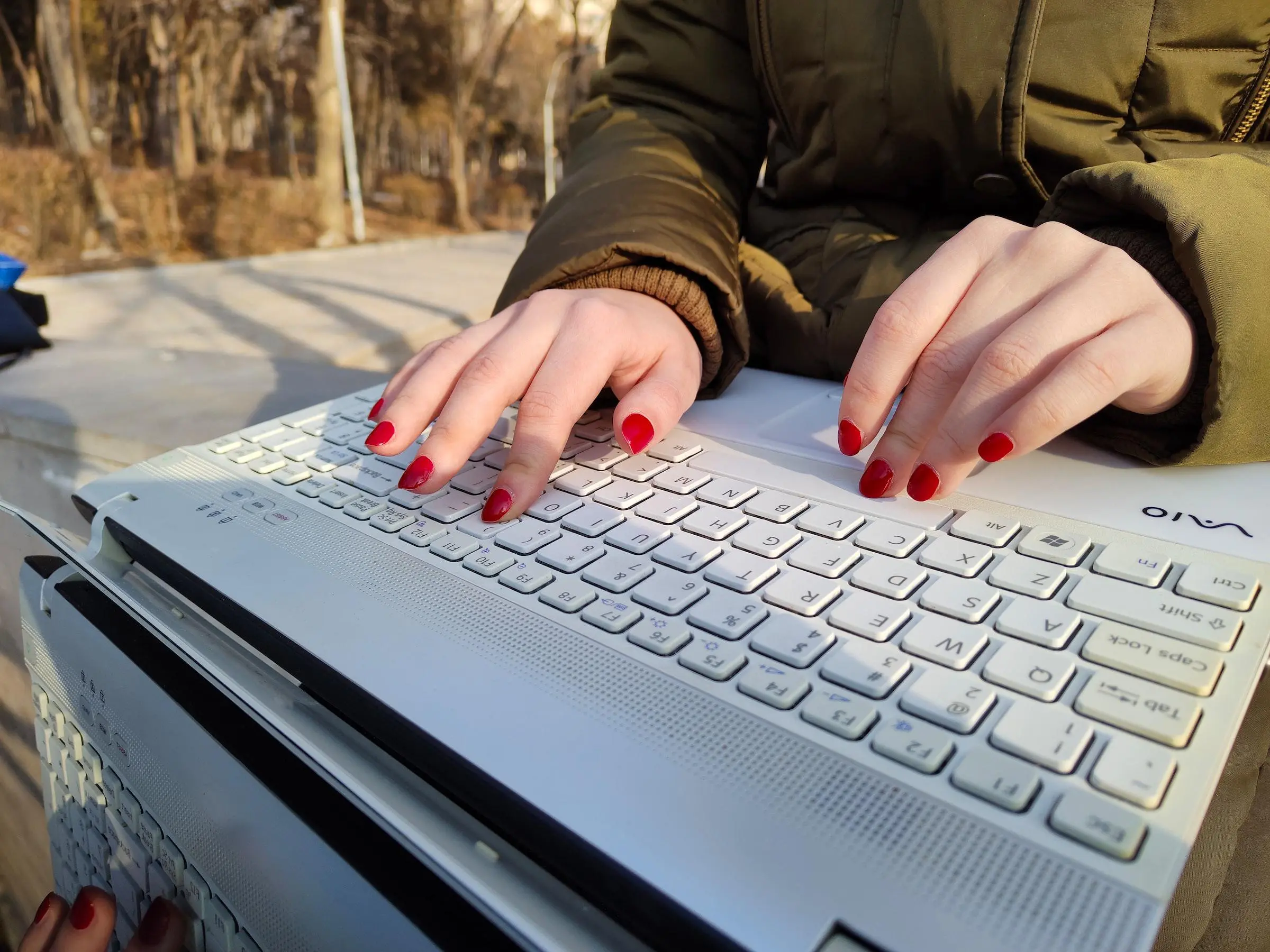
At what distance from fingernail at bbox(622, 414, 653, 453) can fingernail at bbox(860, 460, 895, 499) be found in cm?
16

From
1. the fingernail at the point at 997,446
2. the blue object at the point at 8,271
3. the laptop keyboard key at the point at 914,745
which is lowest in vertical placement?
the blue object at the point at 8,271

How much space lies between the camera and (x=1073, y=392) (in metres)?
0.47

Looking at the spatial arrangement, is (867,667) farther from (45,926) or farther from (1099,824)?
(45,926)

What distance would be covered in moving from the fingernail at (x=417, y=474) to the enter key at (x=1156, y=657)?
0.42 metres

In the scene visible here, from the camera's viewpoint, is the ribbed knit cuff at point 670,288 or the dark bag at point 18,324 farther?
the dark bag at point 18,324

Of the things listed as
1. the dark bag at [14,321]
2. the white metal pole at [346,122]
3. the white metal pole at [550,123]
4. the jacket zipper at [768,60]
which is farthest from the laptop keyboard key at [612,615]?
the white metal pole at [550,123]

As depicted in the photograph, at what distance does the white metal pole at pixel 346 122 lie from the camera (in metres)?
7.20

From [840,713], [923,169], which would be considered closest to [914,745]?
[840,713]

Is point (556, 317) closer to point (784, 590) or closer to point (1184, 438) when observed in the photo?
point (784, 590)

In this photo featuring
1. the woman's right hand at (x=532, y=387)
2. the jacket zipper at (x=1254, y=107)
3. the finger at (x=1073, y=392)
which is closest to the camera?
the finger at (x=1073, y=392)

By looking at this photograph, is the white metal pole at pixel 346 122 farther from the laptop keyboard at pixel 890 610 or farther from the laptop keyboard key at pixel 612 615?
the laptop keyboard key at pixel 612 615

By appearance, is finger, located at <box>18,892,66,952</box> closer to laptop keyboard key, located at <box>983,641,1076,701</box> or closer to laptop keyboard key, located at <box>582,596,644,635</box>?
laptop keyboard key, located at <box>582,596,644,635</box>

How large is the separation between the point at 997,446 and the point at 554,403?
1.01 ft

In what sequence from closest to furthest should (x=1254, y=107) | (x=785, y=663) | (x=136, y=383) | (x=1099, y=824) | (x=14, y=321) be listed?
(x=1099, y=824) < (x=785, y=663) < (x=1254, y=107) < (x=136, y=383) < (x=14, y=321)
